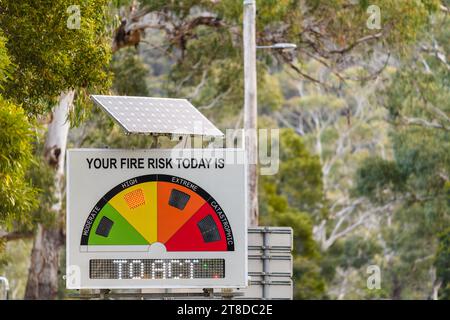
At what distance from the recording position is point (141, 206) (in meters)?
12.4

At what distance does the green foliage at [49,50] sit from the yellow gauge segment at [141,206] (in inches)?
176

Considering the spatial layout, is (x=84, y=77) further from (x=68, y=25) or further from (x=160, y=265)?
(x=160, y=265)

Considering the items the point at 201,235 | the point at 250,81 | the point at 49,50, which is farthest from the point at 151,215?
the point at 250,81

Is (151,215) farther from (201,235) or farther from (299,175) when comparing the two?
(299,175)

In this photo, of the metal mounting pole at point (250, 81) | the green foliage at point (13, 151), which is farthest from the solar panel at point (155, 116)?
the metal mounting pole at point (250, 81)

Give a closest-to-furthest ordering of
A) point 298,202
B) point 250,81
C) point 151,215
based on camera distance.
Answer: point 151,215 → point 250,81 → point 298,202

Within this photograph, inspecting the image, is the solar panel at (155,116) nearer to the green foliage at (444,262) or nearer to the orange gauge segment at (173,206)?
the orange gauge segment at (173,206)

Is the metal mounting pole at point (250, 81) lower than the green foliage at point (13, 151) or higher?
higher

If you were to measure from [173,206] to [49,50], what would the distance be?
17.9 feet

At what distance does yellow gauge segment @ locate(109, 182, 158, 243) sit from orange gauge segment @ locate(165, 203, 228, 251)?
0.24 meters

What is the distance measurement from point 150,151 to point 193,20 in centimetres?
2295

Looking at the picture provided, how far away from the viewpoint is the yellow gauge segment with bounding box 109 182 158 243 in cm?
1237

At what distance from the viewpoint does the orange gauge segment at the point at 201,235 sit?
41.1 ft

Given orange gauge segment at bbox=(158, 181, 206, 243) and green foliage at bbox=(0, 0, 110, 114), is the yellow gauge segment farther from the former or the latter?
green foliage at bbox=(0, 0, 110, 114)
